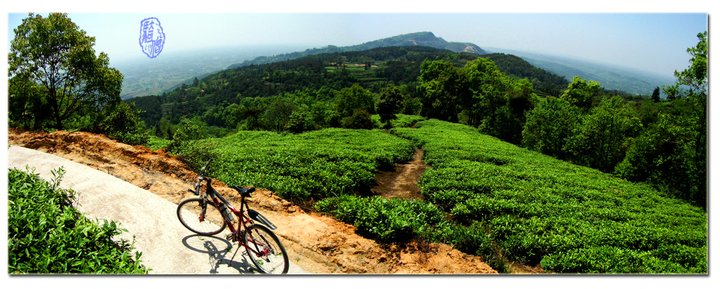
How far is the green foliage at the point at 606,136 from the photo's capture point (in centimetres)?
1842

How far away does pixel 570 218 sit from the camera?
310 inches

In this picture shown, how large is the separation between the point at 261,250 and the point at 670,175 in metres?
15.4

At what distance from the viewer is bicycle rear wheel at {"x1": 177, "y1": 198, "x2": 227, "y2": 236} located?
559 cm

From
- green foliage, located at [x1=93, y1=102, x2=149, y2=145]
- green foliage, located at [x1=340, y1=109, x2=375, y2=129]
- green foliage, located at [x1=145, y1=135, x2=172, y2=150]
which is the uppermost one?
green foliage, located at [x1=93, y1=102, x2=149, y2=145]

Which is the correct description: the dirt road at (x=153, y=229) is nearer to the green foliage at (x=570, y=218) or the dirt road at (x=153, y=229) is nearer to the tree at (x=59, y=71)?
the tree at (x=59, y=71)

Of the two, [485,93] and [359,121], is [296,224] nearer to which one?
[359,121]

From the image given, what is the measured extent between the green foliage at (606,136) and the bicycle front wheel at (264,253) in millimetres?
19520

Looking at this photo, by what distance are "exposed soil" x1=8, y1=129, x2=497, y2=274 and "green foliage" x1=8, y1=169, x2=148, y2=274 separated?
1906 mm

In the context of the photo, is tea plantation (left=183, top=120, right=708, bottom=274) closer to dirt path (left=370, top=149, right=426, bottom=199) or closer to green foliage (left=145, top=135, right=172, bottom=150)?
dirt path (left=370, top=149, right=426, bottom=199)

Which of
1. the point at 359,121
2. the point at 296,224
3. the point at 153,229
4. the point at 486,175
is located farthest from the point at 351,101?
the point at 153,229

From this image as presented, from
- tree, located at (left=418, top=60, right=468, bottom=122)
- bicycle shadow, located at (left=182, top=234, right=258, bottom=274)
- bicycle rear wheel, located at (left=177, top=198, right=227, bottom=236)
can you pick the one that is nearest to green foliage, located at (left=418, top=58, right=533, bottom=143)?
tree, located at (left=418, top=60, right=468, bottom=122)

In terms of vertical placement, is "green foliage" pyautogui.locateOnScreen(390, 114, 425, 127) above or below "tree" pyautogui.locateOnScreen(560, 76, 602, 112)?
below

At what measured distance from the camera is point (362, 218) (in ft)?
20.6

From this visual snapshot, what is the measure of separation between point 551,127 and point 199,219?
22584 millimetres
